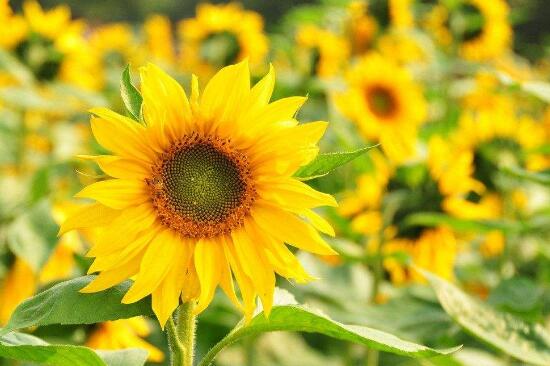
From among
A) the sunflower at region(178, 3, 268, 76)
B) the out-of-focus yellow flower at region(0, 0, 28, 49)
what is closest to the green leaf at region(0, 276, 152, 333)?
the out-of-focus yellow flower at region(0, 0, 28, 49)

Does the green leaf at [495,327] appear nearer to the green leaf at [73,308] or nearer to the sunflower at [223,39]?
the green leaf at [73,308]

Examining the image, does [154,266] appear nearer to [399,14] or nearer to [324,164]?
[324,164]

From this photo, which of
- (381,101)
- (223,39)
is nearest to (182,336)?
(381,101)

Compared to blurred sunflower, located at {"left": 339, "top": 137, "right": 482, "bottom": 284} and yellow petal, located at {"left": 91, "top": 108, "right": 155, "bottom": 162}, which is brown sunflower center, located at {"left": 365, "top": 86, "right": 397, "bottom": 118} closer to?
blurred sunflower, located at {"left": 339, "top": 137, "right": 482, "bottom": 284}

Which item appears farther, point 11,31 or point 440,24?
point 440,24

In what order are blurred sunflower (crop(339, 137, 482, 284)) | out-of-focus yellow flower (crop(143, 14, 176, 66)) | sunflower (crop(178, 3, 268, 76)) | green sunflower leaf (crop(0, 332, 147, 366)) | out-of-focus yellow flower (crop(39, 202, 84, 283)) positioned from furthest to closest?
out-of-focus yellow flower (crop(143, 14, 176, 66)) < sunflower (crop(178, 3, 268, 76)) < blurred sunflower (crop(339, 137, 482, 284)) < out-of-focus yellow flower (crop(39, 202, 84, 283)) < green sunflower leaf (crop(0, 332, 147, 366))

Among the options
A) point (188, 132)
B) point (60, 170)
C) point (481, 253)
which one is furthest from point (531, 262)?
point (188, 132)

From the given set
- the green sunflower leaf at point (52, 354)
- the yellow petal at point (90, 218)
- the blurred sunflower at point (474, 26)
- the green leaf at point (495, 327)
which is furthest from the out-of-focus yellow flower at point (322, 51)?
the green sunflower leaf at point (52, 354)
